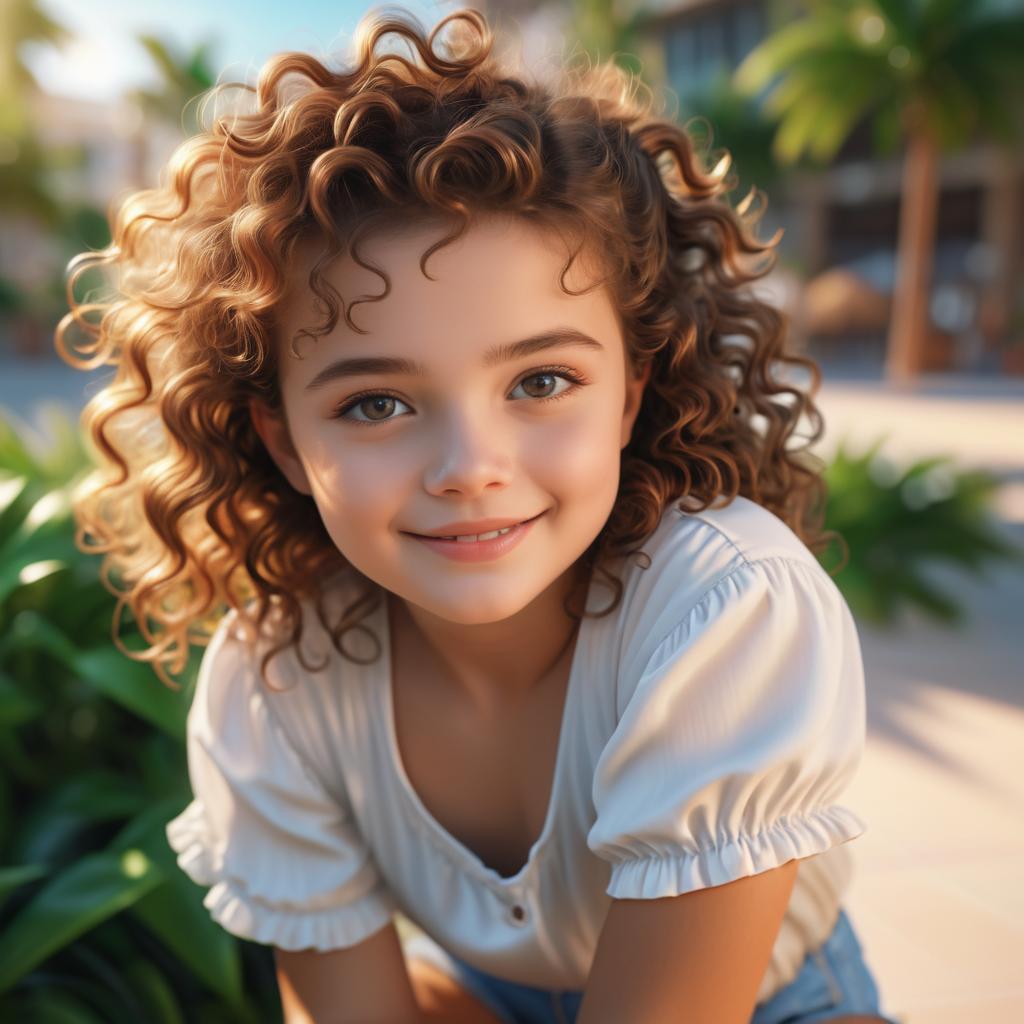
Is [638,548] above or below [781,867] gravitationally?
above

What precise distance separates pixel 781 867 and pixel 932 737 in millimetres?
2621

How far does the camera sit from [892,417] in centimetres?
1238

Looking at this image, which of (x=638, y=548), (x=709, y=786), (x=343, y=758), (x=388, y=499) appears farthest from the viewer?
(x=343, y=758)

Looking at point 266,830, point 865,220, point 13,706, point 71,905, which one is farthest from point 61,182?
point 266,830

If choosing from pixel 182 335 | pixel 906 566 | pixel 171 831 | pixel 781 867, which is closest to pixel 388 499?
pixel 182 335

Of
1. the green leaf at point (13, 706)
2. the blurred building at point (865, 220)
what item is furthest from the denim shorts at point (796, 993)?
the blurred building at point (865, 220)

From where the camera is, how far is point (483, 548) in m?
1.19

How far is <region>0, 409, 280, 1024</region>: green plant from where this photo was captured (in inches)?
68.0

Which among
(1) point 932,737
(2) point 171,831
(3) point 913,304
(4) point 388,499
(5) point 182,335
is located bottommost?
(3) point 913,304

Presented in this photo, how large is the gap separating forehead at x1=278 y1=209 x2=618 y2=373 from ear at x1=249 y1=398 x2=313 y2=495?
22 centimetres

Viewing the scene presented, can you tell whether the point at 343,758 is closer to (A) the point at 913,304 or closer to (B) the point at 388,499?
(B) the point at 388,499

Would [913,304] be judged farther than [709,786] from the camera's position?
Yes

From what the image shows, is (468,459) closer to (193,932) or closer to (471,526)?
(471,526)

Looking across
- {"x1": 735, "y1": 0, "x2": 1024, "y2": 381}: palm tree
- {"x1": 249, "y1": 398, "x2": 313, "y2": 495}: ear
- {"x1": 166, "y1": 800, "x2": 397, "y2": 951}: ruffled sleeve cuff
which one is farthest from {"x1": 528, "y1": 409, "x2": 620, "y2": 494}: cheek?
{"x1": 735, "y1": 0, "x2": 1024, "y2": 381}: palm tree
